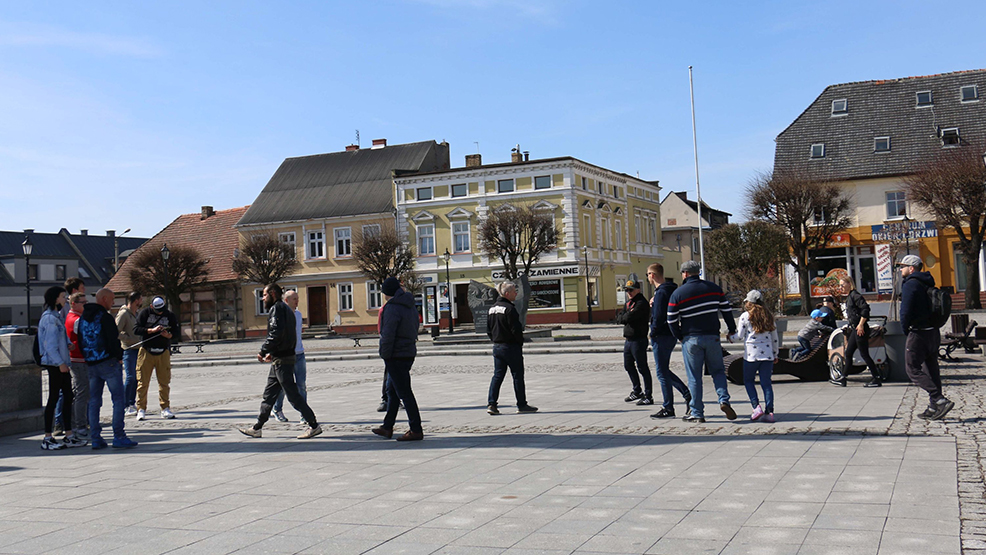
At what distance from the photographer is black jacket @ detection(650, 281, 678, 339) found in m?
10.5

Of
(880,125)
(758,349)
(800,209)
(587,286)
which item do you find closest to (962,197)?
(800,209)

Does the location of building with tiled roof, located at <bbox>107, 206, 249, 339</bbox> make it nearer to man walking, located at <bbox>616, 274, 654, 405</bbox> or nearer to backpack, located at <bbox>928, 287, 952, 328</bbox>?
man walking, located at <bbox>616, 274, 654, 405</bbox>

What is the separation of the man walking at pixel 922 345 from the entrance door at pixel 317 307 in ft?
154

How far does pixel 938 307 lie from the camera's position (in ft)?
30.3

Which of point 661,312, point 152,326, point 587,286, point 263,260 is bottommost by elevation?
point 661,312

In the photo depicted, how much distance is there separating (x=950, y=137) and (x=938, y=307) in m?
41.6

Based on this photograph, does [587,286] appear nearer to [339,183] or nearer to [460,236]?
[460,236]

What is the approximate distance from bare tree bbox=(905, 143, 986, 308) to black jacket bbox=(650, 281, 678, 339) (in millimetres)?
31747

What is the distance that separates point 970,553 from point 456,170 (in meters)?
46.7

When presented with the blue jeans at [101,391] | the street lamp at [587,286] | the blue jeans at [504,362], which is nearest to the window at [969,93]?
the street lamp at [587,286]

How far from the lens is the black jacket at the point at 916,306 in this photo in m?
9.26

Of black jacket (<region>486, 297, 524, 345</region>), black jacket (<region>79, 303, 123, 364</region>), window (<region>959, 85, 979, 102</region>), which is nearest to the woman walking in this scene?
black jacket (<region>79, 303, 123, 364</region>)

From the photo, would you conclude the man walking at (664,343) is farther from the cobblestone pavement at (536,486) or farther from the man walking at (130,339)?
the man walking at (130,339)

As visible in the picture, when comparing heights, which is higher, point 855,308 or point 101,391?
point 855,308
